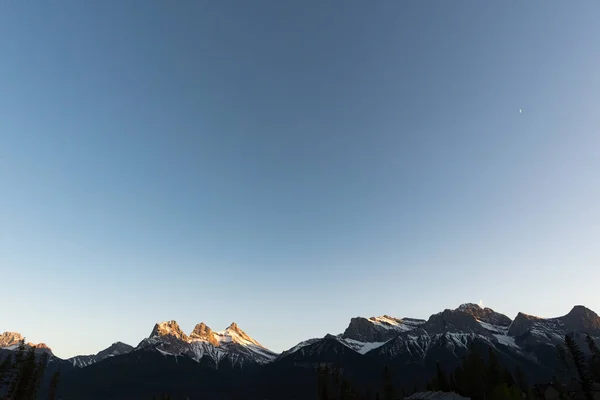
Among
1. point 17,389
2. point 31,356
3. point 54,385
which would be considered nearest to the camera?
point 17,389

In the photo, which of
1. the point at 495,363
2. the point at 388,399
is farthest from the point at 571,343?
the point at 388,399

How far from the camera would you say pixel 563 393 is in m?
132

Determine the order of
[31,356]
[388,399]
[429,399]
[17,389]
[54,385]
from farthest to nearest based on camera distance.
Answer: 1. [388,399]
2. [54,385]
3. [429,399]
4. [31,356]
5. [17,389]

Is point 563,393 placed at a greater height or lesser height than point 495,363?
lesser

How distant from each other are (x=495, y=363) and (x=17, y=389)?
494 feet

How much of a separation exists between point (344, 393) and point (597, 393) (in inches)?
3359

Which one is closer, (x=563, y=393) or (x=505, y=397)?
(x=505, y=397)

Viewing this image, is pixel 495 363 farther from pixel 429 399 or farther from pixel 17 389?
pixel 17 389

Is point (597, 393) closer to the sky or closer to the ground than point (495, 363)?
closer to the ground

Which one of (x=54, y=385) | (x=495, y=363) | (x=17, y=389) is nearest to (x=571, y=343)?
(x=495, y=363)

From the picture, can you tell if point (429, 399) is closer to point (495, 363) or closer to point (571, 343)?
point (495, 363)

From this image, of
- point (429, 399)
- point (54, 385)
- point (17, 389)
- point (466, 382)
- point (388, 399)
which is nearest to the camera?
point (17, 389)

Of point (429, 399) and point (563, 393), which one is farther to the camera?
point (563, 393)

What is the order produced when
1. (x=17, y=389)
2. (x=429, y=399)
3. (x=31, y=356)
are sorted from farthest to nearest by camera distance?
(x=429, y=399) → (x=31, y=356) → (x=17, y=389)
